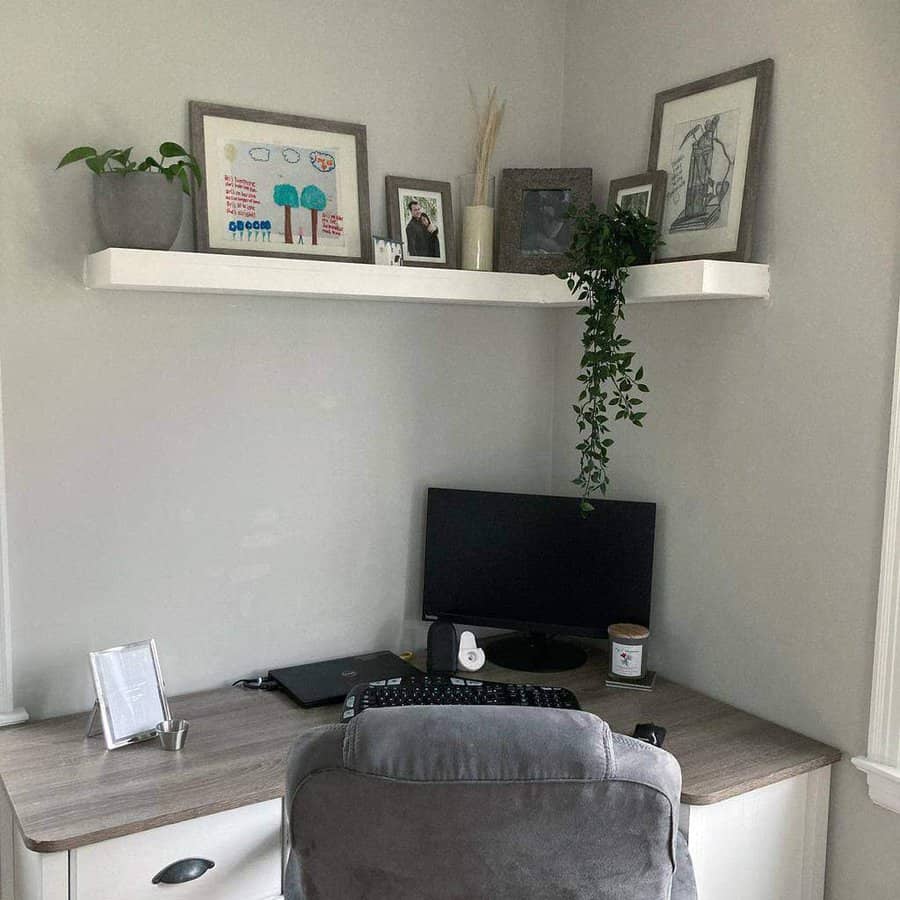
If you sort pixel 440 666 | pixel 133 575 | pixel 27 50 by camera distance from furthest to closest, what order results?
pixel 440 666, pixel 133 575, pixel 27 50

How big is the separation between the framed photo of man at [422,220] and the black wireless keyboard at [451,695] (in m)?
0.98

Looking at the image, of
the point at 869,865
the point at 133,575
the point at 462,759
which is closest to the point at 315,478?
the point at 133,575

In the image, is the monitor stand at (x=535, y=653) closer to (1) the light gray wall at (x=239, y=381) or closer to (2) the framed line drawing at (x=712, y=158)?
(1) the light gray wall at (x=239, y=381)

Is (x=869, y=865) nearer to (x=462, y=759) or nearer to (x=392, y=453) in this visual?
(x=462, y=759)

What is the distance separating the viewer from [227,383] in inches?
88.0

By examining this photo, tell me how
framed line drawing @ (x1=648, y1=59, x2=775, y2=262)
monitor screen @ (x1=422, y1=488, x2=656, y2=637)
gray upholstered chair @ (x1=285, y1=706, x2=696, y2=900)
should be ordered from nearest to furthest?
gray upholstered chair @ (x1=285, y1=706, x2=696, y2=900) → framed line drawing @ (x1=648, y1=59, x2=775, y2=262) → monitor screen @ (x1=422, y1=488, x2=656, y2=637)

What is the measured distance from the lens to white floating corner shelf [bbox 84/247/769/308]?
1.94m

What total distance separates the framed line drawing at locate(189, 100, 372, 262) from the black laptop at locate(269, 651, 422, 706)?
94cm

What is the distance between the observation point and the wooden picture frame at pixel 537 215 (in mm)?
2465

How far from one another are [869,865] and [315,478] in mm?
1417

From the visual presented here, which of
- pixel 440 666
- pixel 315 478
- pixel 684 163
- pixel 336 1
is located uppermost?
pixel 336 1

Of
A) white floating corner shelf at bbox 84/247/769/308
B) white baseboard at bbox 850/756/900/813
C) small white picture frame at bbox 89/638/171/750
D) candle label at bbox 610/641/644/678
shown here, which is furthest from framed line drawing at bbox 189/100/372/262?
white baseboard at bbox 850/756/900/813

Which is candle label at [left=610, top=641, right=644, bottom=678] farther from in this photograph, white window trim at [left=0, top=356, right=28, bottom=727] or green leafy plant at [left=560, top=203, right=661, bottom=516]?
white window trim at [left=0, top=356, right=28, bottom=727]

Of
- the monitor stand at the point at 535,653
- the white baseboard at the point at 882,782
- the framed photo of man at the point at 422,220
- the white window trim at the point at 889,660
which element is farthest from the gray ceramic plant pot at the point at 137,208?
the white baseboard at the point at 882,782
